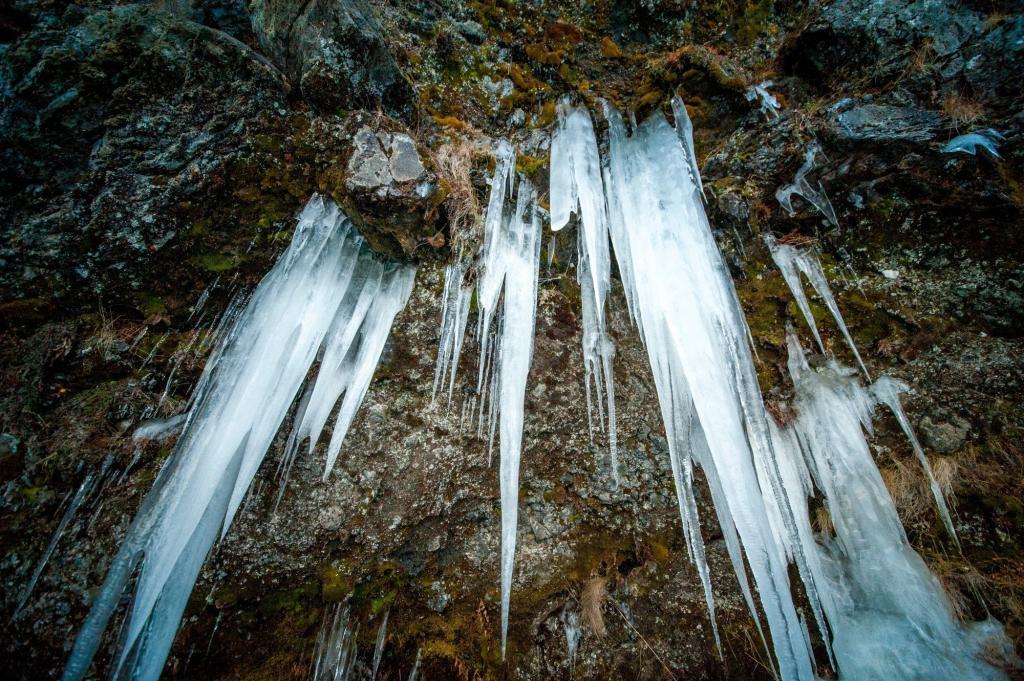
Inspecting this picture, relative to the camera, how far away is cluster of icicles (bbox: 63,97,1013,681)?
211cm

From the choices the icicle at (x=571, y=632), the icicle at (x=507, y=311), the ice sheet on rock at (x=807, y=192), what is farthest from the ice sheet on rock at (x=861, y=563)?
the icicle at (x=507, y=311)

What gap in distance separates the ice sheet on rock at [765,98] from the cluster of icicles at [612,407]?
73 centimetres

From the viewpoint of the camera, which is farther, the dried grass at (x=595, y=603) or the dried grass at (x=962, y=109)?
the dried grass at (x=595, y=603)

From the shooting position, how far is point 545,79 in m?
3.94

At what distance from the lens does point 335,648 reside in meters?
2.84

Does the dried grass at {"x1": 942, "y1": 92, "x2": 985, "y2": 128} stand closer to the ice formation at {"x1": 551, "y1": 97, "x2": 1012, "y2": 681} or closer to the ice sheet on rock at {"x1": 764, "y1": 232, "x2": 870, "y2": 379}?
the ice formation at {"x1": 551, "y1": 97, "x2": 1012, "y2": 681}

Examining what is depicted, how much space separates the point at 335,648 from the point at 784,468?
362 cm

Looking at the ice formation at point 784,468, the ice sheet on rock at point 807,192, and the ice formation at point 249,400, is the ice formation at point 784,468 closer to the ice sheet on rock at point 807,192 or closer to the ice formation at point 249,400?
the ice sheet on rock at point 807,192

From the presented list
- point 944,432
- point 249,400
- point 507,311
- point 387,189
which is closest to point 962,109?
point 944,432

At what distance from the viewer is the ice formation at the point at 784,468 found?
2.05 m

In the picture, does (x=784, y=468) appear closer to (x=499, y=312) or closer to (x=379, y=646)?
(x=499, y=312)

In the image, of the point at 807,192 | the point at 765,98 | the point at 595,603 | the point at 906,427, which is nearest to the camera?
the point at 906,427

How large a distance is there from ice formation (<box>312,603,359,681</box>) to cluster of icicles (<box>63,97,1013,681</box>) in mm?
13

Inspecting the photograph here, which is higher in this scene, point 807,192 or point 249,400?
point 807,192
